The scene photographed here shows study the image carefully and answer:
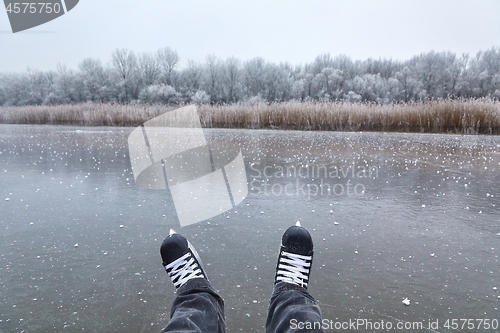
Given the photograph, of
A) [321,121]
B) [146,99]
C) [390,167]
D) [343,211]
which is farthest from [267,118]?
[146,99]

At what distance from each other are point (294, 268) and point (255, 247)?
72 centimetres

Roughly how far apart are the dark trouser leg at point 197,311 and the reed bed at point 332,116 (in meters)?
13.7

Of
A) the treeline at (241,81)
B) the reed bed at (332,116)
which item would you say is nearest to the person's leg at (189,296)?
the reed bed at (332,116)

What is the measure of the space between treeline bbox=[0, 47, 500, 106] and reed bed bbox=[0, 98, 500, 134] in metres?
21.5

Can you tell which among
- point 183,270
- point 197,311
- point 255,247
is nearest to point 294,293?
point 197,311

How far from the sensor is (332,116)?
14469 millimetres

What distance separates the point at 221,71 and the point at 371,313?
42085 mm

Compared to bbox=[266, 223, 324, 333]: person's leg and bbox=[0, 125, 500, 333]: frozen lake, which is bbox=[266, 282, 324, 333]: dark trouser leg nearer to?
→ bbox=[266, 223, 324, 333]: person's leg

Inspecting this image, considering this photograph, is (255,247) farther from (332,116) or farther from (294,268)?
(332,116)

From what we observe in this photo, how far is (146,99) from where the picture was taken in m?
37.6

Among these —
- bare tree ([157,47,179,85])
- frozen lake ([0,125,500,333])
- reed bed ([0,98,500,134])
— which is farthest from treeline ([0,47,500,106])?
frozen lake ([0,125,500,333])

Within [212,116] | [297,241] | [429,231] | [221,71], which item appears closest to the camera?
[297,241]

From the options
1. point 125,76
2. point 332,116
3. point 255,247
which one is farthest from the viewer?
point 125,76

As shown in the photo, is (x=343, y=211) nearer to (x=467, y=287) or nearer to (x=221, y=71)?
(x=467, y=287)
